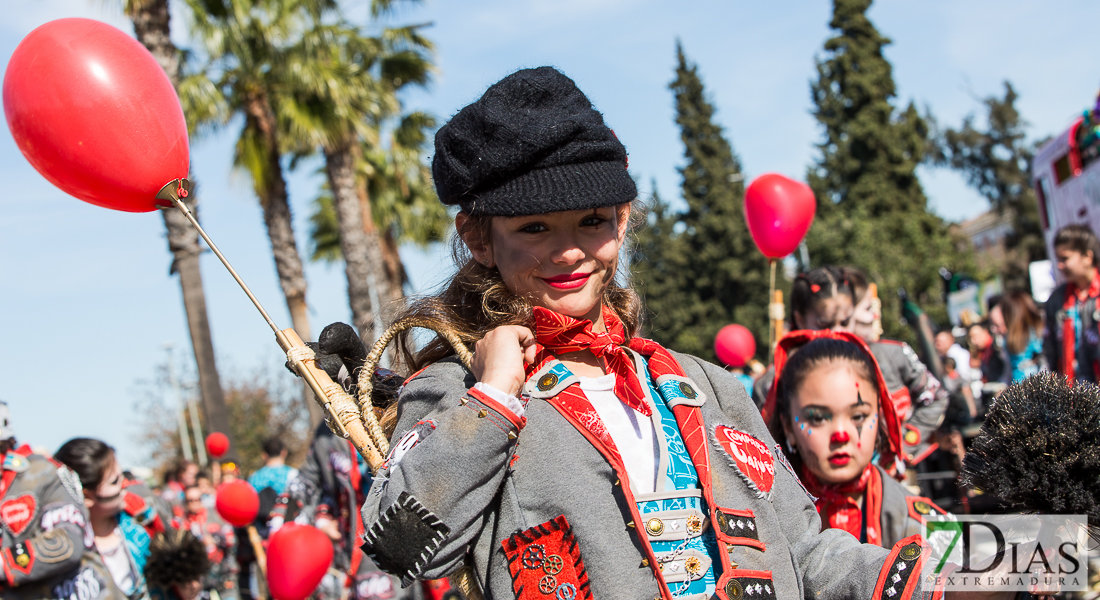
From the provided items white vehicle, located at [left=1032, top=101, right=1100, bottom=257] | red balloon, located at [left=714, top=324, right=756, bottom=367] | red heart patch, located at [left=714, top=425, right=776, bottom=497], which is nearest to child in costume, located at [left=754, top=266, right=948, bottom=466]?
red heart patch, located at [left=714, top=425, right=776, bottom=497]

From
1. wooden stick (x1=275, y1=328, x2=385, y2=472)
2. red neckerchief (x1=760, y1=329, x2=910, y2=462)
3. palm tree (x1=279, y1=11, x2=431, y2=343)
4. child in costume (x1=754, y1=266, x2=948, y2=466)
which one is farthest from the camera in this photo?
palm tree (x1=279, y1=11, x2=431, y2=343)

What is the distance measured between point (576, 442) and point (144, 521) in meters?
5.04

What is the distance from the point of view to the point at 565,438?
170 centimetres

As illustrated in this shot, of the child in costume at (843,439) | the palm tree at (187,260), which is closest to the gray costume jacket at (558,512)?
the child in costume at (843,439)

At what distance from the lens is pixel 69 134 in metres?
1.91

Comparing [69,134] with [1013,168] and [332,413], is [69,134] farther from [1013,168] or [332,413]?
[1013,168]

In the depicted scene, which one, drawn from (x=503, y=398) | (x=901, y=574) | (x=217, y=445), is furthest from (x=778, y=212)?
(x=217, y=445)

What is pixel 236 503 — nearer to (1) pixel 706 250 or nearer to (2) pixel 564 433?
(2) pixel 564 433

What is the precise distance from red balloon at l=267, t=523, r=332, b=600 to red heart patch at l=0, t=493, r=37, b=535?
109 centimetres

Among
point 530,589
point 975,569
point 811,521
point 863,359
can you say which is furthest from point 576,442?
point 863,359

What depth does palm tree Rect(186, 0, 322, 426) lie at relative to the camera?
10.9m

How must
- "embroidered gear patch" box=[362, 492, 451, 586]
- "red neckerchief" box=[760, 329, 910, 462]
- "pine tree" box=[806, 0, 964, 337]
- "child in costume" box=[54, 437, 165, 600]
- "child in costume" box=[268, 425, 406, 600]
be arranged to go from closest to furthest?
1. "embroidered gear patch" box=[362, 492, 451, 586]
2. "red neckerchief" box=[760, 329, 910, 462]
3. "child in costume" box=[54, 437, 165, 600]
4. "child in costume" box=[268, 425, 406, 600]
5. "pine tree" box=[806, 0, 964, 337]

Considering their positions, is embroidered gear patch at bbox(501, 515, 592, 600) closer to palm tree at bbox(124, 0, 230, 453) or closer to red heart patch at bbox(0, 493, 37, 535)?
red heart patch at bbox(0, 493, 37, 535)

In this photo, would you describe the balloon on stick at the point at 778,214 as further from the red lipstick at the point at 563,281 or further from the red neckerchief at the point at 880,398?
the red lipstick at the point at 563,281
